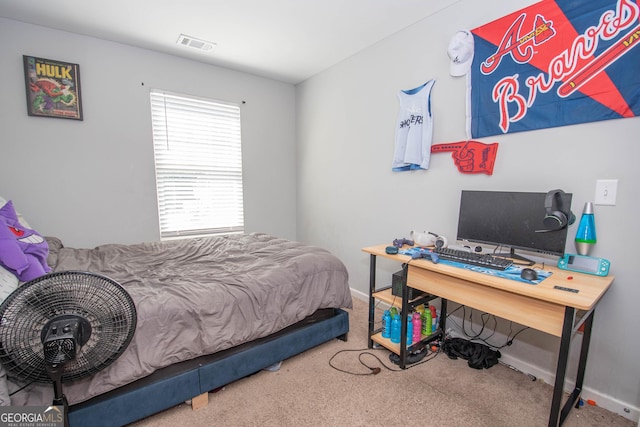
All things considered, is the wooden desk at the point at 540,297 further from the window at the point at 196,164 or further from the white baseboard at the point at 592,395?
the window at the point at 196,164

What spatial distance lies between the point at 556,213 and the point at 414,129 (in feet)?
4.01

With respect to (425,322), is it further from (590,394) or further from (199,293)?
(199,293)

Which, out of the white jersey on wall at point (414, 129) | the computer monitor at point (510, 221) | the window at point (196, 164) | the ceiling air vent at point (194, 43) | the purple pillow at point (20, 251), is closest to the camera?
the purple pillow at point (20, 251)

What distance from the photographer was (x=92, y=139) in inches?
105

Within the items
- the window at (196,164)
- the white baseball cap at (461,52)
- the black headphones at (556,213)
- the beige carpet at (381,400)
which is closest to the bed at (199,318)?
the beige carpet at (381,400)

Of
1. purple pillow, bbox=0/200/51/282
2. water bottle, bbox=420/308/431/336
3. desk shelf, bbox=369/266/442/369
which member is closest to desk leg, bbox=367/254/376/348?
desk shelf, bbox=369/266/442/369

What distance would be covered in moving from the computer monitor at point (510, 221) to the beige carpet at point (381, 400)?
80 centimetres

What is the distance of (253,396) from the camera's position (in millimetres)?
1679

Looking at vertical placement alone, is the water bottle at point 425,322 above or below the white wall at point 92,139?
below

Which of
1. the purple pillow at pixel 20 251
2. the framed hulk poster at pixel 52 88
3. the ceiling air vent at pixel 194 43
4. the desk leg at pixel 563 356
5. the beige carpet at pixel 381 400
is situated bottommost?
the beige carpet at pixel 381 400

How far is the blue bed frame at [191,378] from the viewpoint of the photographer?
1.32 metres

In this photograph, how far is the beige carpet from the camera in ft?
4.94

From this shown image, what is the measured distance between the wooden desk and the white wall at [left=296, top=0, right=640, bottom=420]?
6.2 inches

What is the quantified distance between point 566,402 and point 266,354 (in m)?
1.71
